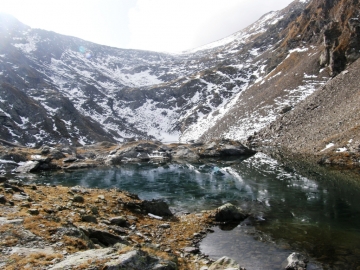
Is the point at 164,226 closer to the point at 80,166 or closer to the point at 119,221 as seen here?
the point at 119,221

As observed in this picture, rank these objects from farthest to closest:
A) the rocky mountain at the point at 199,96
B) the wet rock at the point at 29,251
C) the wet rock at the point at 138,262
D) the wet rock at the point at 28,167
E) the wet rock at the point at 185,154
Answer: the rocky mountain at the point at 199,96 → the wet rock at the point at 185,154 → the wet rock at the point at 28,167 → the wet rock at the point at 29,251 → the wet rock at the point at 138,262

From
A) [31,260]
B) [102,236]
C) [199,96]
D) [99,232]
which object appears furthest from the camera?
[199,96]

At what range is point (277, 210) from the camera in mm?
24422

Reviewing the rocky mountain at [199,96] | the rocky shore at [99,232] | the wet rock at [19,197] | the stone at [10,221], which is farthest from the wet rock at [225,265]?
the rocky mountain at [199,96]

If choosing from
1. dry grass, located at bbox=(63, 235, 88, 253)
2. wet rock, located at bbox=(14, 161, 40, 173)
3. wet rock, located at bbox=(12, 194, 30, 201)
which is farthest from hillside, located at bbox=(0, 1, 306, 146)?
dry grass, located at bbox=(63, 235, 88, 253)

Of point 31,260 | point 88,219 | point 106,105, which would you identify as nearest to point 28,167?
point 88,219

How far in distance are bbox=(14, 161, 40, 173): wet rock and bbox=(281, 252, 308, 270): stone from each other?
59.7 metres

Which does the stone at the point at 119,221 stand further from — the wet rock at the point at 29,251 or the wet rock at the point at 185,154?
the wet rock at the point at 185,154

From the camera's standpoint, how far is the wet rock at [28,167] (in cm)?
5738

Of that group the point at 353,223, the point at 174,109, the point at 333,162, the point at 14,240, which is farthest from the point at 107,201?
the point at 174,109

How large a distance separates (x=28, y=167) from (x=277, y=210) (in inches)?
2219

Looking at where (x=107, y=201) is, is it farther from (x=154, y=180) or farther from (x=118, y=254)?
(x=154, y=180)

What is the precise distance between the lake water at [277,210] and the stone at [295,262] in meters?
0.39

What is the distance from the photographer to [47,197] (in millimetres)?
21094
